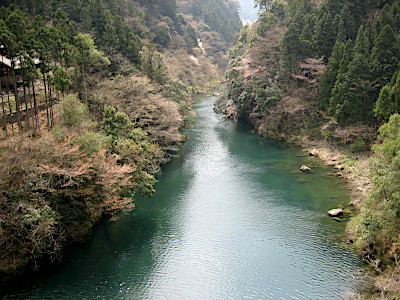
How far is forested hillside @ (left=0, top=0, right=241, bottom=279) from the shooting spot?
603 inches

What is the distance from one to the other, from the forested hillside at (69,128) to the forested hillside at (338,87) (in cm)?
1128

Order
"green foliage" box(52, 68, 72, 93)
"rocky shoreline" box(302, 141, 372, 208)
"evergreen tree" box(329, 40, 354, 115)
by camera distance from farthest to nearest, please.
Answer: "evergreen tree" box(329, 40, 354, 115), "green foliage" box(52, 68, 72, 93), "rocky shoreline" box(302, 141, 372, 208)

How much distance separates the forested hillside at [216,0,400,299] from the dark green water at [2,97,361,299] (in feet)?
8.97

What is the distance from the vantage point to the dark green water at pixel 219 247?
14.6 meters

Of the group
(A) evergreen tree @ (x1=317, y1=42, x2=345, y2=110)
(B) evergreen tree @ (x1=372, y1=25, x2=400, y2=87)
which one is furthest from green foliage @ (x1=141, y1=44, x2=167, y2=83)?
(B) evergreen tree @ (x1=372, y1=25, x2=400, y2=87)

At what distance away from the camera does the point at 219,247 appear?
17.7m

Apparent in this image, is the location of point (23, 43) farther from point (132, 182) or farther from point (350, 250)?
point (350, 250)

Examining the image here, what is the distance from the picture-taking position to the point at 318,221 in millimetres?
19578

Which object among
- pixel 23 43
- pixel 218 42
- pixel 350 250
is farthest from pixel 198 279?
pixel 218 42

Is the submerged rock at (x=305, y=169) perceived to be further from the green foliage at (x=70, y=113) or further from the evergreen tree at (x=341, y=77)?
the green foliage at (x=70, y=113)

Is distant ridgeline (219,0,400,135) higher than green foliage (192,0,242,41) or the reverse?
the reverse

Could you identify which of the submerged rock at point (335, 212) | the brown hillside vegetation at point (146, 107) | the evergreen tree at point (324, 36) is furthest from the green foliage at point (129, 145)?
the evergreen tree at point (324, 36)

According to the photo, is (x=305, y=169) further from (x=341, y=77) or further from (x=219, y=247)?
(x=219, y=247)

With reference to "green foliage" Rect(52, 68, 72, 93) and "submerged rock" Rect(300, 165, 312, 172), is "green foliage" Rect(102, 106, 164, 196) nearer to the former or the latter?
"green foliage" Rect(52, 68, 72, 93)
